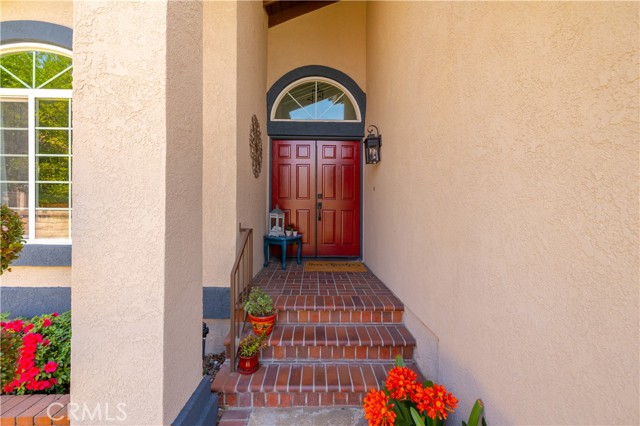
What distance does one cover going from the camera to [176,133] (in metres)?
1.41

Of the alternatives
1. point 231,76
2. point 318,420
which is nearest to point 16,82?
point 231,76

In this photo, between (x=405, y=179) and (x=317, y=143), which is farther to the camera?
(x=317, y=143)

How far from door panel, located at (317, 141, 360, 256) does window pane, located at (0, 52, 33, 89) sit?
390cm

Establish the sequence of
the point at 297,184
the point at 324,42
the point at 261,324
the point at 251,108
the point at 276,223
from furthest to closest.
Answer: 1. the point at 297,184
2. the point at 324,42
3. the point at 276,223
4. the point at 251,108
5. the point at 261,324

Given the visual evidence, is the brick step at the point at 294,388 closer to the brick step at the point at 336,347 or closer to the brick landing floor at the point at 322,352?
the brick landing floor at the point at 322,352

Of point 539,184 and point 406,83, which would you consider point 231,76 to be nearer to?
point 406,83

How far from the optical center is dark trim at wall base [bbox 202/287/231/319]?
2832mm

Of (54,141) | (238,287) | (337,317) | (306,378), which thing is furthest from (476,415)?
(54,141)

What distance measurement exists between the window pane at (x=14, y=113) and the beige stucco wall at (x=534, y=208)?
4329 mm

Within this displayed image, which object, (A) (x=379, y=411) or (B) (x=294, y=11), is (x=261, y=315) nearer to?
(A) (x=379, y=411)

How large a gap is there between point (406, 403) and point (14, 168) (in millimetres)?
4461

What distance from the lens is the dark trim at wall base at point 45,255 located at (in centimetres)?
287

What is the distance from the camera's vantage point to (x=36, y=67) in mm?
3100

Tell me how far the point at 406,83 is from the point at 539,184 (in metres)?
2.04
